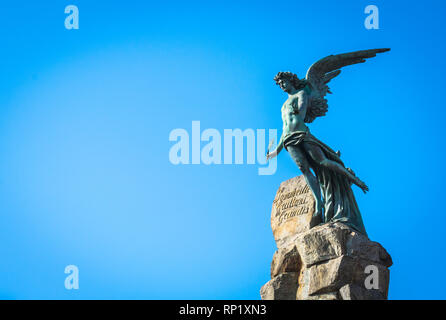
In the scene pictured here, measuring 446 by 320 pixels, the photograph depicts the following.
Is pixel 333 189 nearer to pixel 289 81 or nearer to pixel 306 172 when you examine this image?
pixel 306 172

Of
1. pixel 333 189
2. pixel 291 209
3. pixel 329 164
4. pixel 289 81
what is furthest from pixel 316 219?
pixel 289 81

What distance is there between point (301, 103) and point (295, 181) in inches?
61.8

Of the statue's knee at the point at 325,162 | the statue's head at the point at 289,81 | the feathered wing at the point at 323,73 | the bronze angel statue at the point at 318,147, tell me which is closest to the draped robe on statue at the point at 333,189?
the bronze angel statue at the point at 318,147

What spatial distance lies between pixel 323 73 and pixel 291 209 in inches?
110

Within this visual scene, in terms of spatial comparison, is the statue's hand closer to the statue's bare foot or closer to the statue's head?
the statue's head

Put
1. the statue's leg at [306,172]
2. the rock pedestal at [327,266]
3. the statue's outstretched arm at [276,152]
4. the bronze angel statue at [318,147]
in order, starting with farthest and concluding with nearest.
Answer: the statue's outstretched arm at [276,152], the statue's leg at [306,172], the bronze angel statue at [318,147], the rock pedestal at [327,266]

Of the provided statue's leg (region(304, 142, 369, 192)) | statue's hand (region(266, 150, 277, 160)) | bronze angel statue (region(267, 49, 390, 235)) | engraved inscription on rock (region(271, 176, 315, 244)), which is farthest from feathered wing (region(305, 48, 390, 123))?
engraved inscription on rock (region(271, 176, 315, 244))

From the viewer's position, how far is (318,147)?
14344mm

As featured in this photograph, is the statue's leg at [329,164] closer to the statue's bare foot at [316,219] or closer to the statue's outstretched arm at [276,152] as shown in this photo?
the statue's outstretched arm at [276,152]

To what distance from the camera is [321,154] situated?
14281 mm

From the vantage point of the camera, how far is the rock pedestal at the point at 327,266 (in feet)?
41.7
